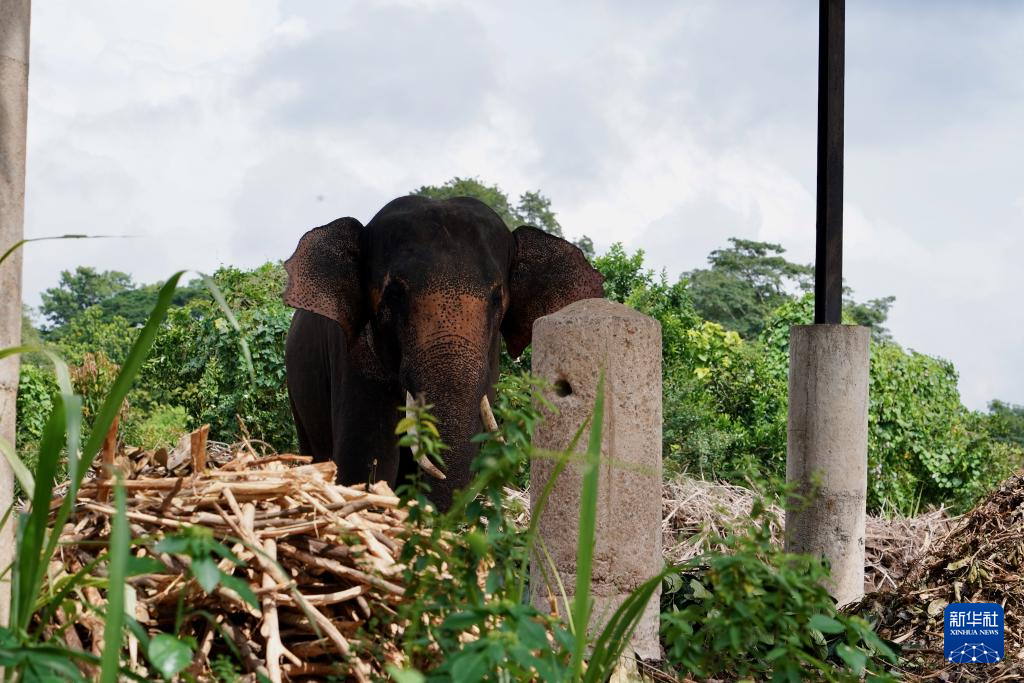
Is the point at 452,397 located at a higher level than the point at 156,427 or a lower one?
lower

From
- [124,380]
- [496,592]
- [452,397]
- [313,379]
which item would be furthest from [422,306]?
[124,380]

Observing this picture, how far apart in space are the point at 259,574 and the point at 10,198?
1.33 meters

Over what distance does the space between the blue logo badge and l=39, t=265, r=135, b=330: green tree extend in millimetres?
44931

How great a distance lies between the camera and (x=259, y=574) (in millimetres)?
3197

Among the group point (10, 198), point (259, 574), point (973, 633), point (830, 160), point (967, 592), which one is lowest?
point (973, 633)

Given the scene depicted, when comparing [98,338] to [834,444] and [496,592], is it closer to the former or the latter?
[834,444]

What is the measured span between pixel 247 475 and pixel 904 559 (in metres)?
5.78

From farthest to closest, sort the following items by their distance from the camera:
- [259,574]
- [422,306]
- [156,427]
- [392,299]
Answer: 1. [156,427]
2. [392,299]
3. [422,306]
4. [259,574]

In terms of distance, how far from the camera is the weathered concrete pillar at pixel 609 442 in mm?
3924

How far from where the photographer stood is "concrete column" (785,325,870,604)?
22.3 feet

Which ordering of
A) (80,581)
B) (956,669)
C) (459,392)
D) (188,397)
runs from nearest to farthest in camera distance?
(80,581) → (956,669) → (459,392) → (188,397)

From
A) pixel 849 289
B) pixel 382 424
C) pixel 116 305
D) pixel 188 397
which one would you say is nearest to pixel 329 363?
pixel 382 424

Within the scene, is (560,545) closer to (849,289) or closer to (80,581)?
(80,581)

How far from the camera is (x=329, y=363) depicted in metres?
7.40
